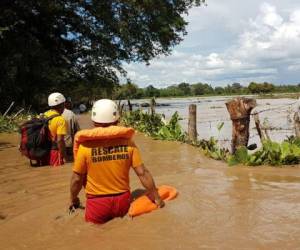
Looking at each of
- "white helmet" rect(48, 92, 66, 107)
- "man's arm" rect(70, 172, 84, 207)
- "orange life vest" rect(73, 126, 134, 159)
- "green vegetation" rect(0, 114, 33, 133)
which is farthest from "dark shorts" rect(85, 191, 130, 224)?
"green vegetation" rect(0, 114, 33, 133)

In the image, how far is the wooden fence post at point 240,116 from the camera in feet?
32.1

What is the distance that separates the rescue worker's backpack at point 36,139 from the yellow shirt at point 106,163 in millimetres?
4442

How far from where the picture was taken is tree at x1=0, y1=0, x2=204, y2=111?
25.5 m

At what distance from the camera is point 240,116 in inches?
387

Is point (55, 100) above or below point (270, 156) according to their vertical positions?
above

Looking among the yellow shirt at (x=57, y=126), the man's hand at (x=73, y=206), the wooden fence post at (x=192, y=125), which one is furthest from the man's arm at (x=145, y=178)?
the wooden fence post at (x=192, y=125)

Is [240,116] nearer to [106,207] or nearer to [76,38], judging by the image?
[106,207]

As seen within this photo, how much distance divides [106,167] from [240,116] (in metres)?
4.93

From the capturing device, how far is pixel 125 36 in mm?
30078

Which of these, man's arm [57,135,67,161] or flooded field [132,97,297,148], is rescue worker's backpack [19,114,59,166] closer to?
man's arm [57,135,67,161]

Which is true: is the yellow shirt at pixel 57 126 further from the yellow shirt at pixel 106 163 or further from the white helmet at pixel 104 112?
the white helmet at pixel 104 112

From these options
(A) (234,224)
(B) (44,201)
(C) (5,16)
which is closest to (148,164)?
(B) (44,201)

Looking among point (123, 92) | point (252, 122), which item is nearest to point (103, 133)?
point (252, 122)

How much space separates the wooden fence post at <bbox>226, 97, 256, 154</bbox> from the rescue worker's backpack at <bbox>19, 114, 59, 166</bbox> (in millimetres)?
3639
